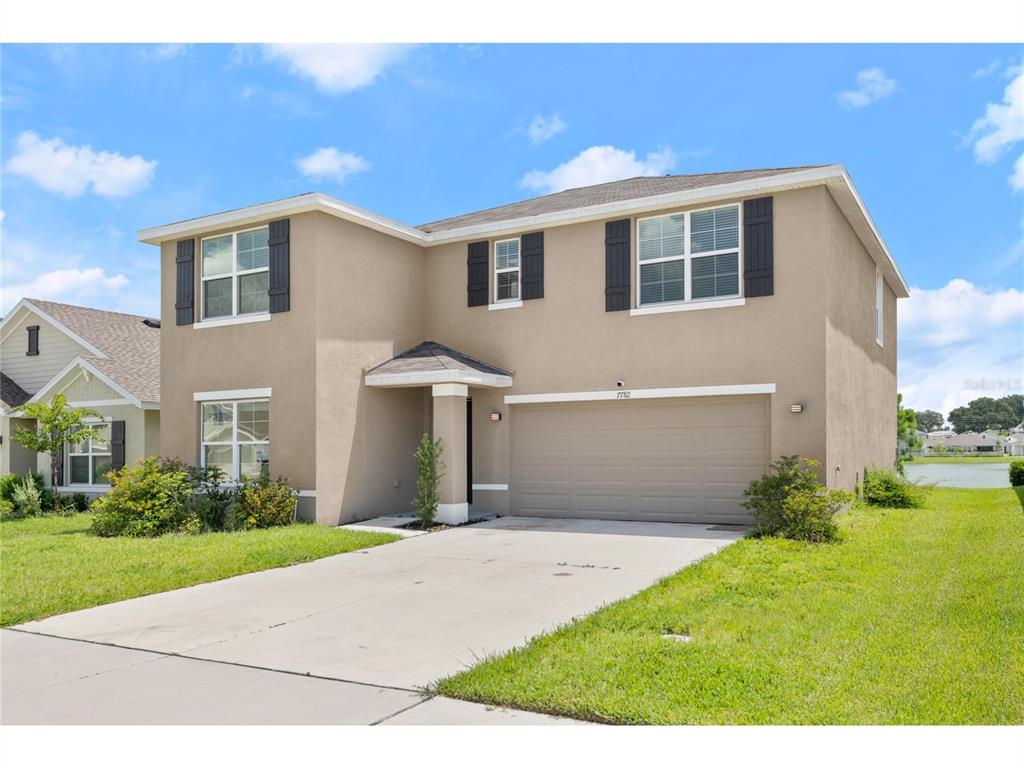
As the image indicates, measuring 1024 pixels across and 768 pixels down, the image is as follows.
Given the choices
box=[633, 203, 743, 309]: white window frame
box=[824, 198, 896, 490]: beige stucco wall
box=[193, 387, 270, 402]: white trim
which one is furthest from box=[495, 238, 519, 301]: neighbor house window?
box=[824, 198, 896, 490]: beige stucco wall

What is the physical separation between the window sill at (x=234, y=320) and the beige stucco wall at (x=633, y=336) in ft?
10.6

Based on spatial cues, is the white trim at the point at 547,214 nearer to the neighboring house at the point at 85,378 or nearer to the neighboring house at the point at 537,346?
the neighboring house at the point at 537,346

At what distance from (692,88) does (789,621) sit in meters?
7.24

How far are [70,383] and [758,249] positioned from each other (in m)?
16.3

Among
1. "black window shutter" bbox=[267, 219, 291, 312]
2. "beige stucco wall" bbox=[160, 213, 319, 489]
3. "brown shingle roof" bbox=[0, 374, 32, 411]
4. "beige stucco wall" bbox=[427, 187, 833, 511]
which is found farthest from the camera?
"brown shingle roof" bbox=[0, 374, 32, 411]

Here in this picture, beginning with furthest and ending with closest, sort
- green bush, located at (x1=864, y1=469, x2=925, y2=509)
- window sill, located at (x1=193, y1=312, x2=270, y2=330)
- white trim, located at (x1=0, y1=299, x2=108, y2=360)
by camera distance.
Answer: white trim, located at (x1=0, y1=299, x2=108, y2=360) → green bush, located at (x1=864, y1=469, x2=925, y2=509) → window sill, located at (x1=193, y1=312, x2=270, y2=330)

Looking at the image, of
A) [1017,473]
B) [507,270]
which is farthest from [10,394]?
[1017,473]

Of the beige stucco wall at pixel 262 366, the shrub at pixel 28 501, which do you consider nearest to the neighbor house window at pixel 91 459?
the shrub at pixel 28 501

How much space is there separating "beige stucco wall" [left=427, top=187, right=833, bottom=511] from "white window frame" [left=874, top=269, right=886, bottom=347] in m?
6.50

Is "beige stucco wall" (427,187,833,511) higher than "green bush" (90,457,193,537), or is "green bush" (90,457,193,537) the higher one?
"beige stucco wall" (427,187,833,511)

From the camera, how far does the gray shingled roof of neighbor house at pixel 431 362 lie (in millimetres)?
13500

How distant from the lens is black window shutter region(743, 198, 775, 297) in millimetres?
12297

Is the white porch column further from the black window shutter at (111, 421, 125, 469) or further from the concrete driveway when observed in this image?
the black window shutter at (111, 421, 125, 469)

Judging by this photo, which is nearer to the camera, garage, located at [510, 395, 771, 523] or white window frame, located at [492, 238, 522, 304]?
garage, located at [510, 395, 771, 523]
